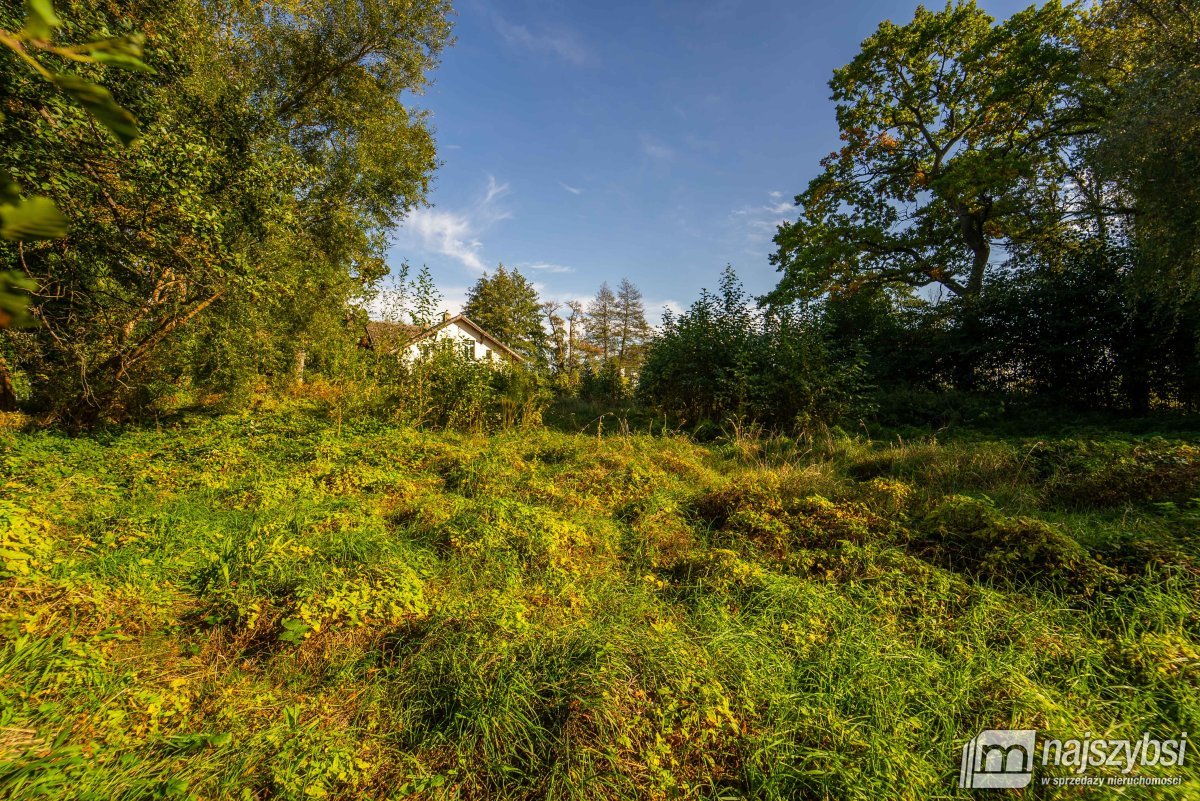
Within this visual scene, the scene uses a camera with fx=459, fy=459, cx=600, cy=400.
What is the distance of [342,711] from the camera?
2533 millimetres

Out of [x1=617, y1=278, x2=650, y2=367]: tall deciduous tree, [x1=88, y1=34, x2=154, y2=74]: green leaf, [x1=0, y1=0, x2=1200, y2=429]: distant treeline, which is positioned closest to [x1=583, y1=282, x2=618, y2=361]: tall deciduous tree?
[x1=617, y1=278, x2=650, y2=367]: tall deciduous tree

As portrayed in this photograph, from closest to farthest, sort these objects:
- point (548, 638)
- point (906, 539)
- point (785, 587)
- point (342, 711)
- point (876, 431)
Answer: point (342, 711) → point (548, 638) → point (785, 587) → point (906, 539) → point (876, 431)

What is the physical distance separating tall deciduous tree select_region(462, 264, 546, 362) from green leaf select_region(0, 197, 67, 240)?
33.4m

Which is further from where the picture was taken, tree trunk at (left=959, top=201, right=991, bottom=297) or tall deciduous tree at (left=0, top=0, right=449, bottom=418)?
tree trunk at (left=959, top=201, right=991, bottom=297)

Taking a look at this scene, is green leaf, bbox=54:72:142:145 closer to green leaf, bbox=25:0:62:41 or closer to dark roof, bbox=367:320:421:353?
green leaf, bbox=25:0:62:41

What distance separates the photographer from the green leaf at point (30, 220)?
0.71m

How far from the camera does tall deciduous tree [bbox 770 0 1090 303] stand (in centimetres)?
1284

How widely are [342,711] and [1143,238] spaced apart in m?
13.0

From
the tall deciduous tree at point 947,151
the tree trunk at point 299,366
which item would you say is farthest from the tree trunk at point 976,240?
the tree trunk at point 299,366

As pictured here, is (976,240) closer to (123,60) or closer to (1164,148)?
(1164,148)

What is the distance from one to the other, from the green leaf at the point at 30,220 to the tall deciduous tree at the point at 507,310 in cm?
3344

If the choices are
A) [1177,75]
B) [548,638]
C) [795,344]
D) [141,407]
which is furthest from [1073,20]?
[141,407]

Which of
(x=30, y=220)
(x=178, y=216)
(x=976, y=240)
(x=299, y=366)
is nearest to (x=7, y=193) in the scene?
(x=30, y=220)

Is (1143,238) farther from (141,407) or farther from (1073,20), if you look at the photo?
(141,407)
